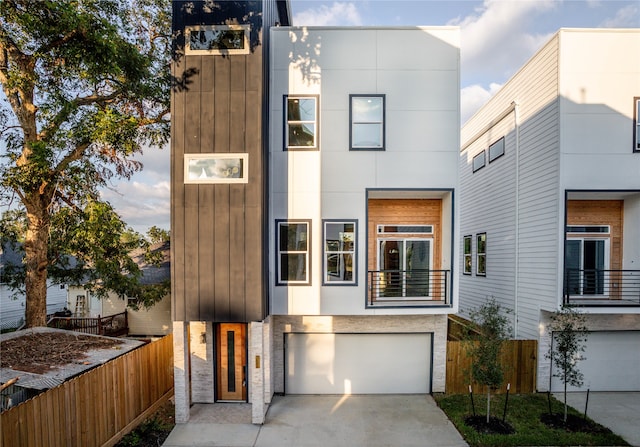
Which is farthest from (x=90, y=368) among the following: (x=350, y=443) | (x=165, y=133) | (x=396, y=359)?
(x=165, y=133)

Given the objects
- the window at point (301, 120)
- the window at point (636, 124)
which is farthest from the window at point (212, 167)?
the window at point (636, 124)

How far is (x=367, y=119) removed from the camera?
8.41m

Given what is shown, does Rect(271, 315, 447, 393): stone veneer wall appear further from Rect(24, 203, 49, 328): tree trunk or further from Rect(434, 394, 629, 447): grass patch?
Rect(24, 203, 49, 328): tree trunk

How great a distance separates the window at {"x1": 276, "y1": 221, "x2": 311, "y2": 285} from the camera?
822 cm

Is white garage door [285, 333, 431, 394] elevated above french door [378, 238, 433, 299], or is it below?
below

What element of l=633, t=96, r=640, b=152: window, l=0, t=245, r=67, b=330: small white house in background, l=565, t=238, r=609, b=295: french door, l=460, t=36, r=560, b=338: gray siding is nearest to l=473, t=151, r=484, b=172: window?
l=460, t=36, r=560, b=338: gray siding

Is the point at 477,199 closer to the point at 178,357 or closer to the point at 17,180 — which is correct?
the point at 178,357

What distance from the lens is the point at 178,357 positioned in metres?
7.55

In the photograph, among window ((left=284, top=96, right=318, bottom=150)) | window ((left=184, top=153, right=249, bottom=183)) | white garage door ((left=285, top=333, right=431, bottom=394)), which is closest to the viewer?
window ((left=184, top=153, right=249, bottom=183))

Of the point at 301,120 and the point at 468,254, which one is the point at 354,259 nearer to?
the point at 301,120

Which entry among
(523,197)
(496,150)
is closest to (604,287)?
(523,197)

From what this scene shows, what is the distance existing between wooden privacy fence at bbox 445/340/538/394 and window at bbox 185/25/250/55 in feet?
29.9

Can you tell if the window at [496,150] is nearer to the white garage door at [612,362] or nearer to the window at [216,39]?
the white garage door at [612,362]

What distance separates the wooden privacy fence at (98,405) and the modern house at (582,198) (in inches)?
392
